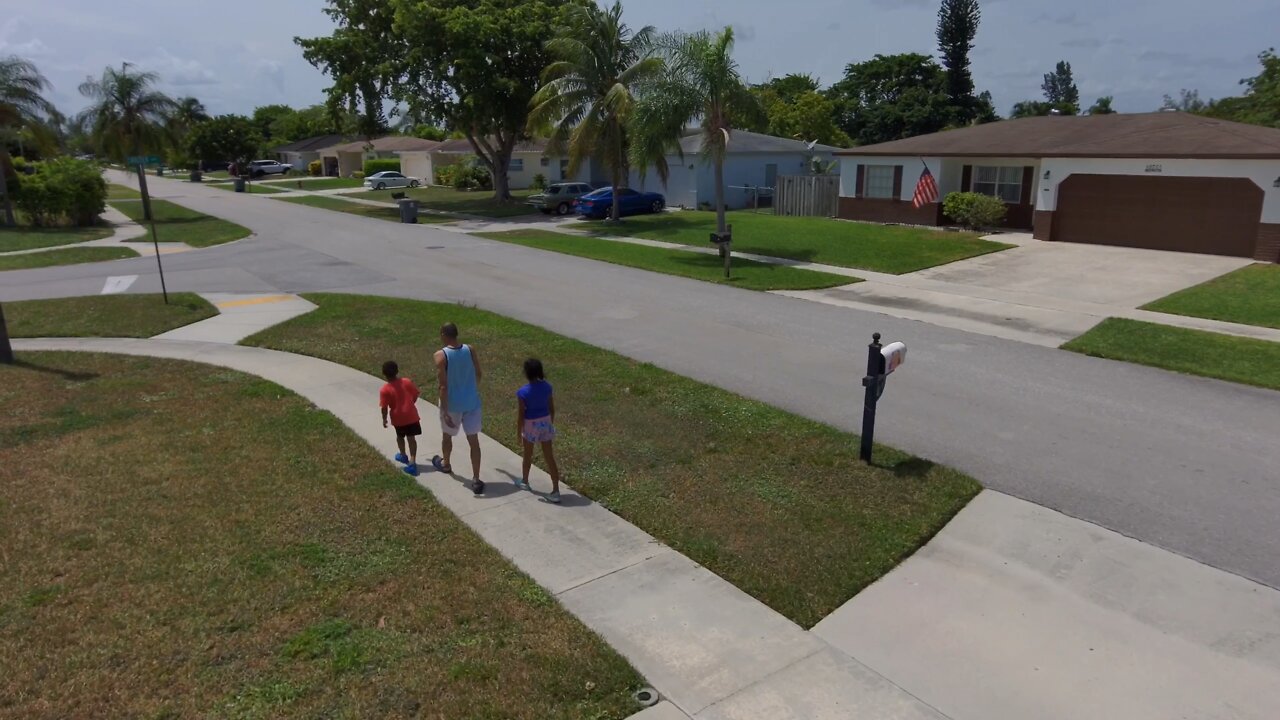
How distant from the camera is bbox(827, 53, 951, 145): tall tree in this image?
5972 centimetres

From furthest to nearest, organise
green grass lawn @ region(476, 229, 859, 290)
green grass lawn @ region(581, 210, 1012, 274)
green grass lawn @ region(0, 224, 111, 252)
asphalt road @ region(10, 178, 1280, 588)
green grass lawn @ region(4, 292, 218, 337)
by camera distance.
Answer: green grass lawn @ region(0, 224, 111, 252), green grass lawn @ region(581, 210, 1012, 274), green grass lawn @ region(476, 229, 859, 290), green grass lawn @ region(4, 292, 218, 337), asphalt road @ region(10, 178, 1280, 588)

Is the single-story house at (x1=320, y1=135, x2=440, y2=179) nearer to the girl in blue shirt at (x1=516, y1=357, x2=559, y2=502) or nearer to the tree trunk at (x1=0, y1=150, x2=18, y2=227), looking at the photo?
the tree trunk at (x1=0, y1=150, x2=18, y2=227)

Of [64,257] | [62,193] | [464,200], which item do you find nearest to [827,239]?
[64,257]

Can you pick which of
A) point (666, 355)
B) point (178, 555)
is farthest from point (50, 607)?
point (666, 355)

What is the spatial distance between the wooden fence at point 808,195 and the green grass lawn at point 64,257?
2237 centimetres

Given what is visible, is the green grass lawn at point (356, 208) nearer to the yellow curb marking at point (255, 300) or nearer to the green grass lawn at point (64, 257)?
the green grass lawn at point (64, 257)

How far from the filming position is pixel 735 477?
298 inches

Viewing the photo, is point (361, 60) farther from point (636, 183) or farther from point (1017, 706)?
point (1017, 706)

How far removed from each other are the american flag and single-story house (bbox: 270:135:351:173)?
56.1 m

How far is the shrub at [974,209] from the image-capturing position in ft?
85.0

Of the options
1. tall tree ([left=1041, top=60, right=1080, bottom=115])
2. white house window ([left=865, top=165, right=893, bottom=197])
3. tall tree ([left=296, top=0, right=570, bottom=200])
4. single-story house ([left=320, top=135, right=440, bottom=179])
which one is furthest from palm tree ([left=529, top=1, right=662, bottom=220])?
tall tree ([left=1041, top=60, right=1080, bottom=115])

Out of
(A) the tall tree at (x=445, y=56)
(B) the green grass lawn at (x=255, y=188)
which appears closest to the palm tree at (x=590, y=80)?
(A) the tall tree at (x=445, y=56)

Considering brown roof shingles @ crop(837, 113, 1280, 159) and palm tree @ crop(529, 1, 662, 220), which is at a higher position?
palm tree @ crop(529, 1, 662, 220)

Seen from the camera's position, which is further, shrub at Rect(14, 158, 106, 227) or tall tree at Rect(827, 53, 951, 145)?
tall tree at Rect(827, 53, 951, 145)
